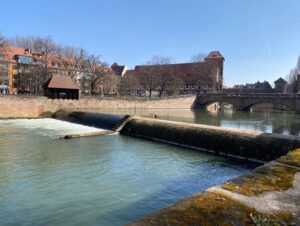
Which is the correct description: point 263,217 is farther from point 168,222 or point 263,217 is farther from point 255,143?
point 255,143

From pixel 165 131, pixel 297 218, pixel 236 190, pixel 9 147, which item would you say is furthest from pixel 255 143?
pixel 9 147

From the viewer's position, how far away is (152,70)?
76375 millimetres

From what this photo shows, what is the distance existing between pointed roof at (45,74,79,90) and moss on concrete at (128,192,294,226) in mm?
38368

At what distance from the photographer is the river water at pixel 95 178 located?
796 centimetres

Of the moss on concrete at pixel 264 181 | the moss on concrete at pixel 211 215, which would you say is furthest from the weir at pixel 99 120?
the moss on concrete at pixel 211 215

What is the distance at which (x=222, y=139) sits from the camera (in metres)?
16.3

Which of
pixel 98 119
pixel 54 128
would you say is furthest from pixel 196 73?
pixel 54 128

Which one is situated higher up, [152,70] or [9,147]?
[152,70]

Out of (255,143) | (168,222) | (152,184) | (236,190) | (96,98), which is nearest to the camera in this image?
(168,222)

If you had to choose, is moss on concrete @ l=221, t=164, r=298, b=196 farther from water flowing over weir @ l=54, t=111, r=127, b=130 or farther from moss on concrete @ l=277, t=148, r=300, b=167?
water flowing over weir @ l=54, t=111, r=127, b=130

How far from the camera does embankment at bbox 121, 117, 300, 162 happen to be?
13977 mm

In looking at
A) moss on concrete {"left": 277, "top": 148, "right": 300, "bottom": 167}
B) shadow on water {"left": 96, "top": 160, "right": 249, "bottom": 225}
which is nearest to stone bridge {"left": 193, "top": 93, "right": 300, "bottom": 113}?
shadow on water {"left": 96, "top": 160, "right": 249, "bottom": 225}

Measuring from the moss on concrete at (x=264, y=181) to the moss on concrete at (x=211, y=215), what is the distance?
0.85 metres

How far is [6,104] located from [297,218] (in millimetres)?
36970
